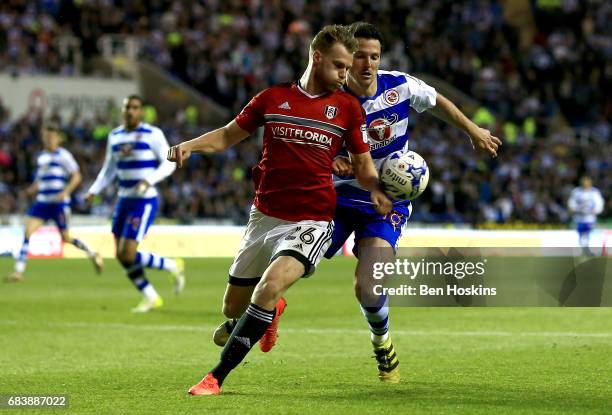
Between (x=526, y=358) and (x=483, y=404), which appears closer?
(x=483, y=404)

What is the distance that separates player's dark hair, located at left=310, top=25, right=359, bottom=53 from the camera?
23.6 ft

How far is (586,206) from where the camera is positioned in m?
28.0

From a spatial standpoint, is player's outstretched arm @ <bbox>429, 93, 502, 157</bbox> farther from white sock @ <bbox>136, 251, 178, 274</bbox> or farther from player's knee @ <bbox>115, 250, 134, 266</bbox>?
white sock @ <bbox>136, 251, 178, 274</bbox>

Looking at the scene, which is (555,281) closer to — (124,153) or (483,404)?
(124,153)

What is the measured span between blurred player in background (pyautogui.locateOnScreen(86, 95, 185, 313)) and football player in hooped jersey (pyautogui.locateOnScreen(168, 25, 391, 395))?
647cm

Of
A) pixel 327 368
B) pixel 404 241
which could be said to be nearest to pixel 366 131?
pixel 327 368

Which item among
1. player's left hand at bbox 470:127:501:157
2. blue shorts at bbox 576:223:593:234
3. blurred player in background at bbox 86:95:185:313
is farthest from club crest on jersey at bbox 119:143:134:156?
blue shorts at bbox 576:223:593:234

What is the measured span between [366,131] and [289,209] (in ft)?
3.07

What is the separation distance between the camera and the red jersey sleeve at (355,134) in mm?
7309

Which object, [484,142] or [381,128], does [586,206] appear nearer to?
[484,142]

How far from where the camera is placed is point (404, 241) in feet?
83.5

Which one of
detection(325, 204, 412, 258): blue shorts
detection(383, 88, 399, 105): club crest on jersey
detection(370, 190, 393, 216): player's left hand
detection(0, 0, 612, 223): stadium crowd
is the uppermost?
detection(0, 0, 612, 223): stadium crowd

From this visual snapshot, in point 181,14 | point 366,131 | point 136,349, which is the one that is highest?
point 181,14

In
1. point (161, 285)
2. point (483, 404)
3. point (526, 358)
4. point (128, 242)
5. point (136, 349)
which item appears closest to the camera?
point (483, 404)
